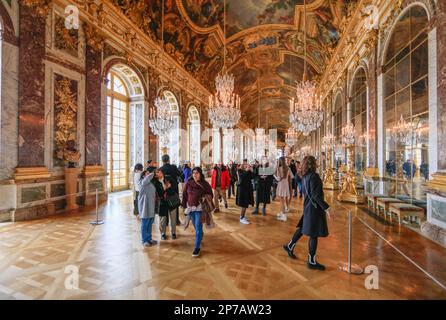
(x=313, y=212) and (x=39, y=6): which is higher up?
(x=39, y=6)

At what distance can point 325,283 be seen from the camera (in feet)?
8.75

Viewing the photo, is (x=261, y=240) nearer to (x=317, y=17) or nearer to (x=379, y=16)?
(x=379, y=16)

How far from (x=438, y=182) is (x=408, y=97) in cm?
279

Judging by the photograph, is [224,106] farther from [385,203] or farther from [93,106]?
[385,203]

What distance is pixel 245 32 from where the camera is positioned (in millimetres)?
14422

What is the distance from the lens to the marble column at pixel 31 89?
5445 millimetres

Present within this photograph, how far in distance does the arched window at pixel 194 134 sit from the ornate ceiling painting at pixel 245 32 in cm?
253

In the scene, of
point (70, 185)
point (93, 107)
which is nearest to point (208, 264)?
point (70, 185)

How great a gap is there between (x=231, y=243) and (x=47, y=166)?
5523 mm

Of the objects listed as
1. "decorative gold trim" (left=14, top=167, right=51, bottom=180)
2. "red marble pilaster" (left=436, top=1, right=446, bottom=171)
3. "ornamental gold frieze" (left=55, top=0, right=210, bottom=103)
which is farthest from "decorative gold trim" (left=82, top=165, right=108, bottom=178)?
"red marble pilaster" (left=436, top=1, right=446, bottom=171)

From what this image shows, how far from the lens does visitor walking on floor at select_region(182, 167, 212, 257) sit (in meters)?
3.51

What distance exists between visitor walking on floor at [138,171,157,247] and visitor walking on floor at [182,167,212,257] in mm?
709

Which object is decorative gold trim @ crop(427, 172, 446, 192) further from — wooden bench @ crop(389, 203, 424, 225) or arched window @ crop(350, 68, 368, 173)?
arched window @ crop(350, 68, 368, 173)

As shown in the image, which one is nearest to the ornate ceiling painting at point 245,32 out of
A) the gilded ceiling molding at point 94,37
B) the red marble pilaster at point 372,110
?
the gilded ceiling molding at point 94,37
